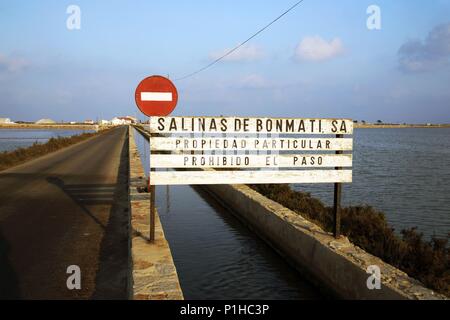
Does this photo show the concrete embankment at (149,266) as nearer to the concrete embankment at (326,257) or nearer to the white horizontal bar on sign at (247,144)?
the white horizontal bar on sign at (247,144)

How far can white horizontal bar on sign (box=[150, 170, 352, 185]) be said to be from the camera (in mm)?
6322

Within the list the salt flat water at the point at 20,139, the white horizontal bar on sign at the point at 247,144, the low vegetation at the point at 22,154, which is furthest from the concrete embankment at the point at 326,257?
the salt flat water at the point at 20,139

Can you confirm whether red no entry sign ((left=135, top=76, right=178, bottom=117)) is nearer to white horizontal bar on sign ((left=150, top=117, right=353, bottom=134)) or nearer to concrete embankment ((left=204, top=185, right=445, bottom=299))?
white horizontal bar on sign ((left=150, top=117, right=353, bottom=134))

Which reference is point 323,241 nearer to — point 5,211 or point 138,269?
point 138,269

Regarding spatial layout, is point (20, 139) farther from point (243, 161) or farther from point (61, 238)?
point (243, 161)

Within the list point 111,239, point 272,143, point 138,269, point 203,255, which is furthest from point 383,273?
point 111,239

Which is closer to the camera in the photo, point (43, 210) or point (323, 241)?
point (323, 241)

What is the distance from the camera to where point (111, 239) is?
7.62 metres

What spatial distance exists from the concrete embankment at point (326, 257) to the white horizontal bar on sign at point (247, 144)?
4.93ft

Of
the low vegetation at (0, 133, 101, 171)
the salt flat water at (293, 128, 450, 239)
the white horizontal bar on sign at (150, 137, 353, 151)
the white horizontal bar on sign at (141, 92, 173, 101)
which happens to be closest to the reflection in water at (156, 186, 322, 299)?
the white horizontal bar on sign at (150, 137, 353, 151)

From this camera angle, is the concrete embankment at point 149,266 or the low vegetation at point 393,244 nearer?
the concrete embankment at point 149,266

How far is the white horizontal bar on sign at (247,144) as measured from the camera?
6.32 m

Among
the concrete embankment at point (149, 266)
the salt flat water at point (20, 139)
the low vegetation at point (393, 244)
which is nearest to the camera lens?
the concrete embankment at point (149, 266)
